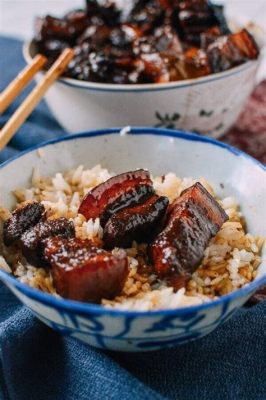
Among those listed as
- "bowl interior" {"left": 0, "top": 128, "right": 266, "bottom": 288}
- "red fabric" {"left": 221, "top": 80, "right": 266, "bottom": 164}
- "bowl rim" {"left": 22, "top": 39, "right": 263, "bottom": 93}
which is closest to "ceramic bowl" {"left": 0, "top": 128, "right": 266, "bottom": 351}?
"bowl interior" {"left": 0, "top": 128, "right": 266, "bottom": 288}

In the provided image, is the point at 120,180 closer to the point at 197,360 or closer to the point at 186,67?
the point at 197,360

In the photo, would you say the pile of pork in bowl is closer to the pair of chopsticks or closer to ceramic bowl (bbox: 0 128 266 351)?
the pair of chopsticks

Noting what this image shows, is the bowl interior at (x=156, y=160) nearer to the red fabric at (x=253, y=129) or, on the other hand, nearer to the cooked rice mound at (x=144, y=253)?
the cooked rice mound at (x=144, y=253)

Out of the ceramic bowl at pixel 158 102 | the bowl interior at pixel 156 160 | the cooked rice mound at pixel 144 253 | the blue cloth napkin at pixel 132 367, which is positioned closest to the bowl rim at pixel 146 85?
the ceramic bowl at pixel 158 102

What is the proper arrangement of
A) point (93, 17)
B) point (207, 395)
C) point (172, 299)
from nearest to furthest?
point (172, 299)
point (207, 395)
point (93, 17)

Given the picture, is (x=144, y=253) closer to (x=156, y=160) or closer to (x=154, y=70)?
(x=156, y=160)

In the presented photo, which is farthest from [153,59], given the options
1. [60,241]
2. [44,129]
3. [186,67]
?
[60,241]
